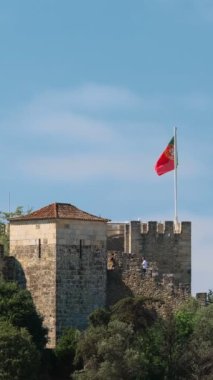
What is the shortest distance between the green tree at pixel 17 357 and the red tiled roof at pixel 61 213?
5.60 metres

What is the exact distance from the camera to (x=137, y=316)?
6028cm

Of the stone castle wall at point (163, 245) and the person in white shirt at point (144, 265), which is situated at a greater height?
the stone castle wall at point (163, 245)

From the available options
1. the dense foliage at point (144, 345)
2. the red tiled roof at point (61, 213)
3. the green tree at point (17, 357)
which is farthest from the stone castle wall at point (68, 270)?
the green tree at point (17, 357)

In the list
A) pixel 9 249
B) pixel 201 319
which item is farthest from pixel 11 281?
pixel 201 319

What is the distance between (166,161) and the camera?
7081 cm

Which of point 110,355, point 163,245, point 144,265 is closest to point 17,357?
point 110,355

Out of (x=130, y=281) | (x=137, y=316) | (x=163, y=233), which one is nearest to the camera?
(x=137, y=316)

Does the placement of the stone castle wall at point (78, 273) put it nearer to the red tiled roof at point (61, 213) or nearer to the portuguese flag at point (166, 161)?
the red tiled roof at point (61, 213)

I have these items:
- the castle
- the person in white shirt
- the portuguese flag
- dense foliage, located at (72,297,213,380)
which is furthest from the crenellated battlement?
dense foliage, located at (72,297,213,380)

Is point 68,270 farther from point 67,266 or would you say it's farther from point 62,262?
point 62,262

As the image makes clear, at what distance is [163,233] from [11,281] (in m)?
8.18

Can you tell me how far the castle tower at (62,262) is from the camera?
62406mm

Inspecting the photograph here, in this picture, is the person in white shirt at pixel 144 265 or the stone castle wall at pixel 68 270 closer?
the stone castle wall at pixel 68 270

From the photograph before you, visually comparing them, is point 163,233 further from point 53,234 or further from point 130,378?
point 130,378
